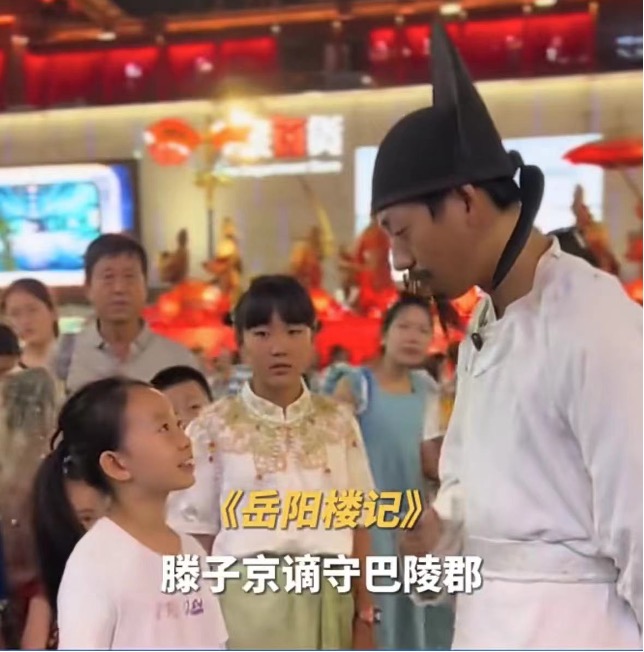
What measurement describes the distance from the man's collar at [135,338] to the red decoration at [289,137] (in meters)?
0.52

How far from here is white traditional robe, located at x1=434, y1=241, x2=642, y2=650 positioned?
0.61 metres

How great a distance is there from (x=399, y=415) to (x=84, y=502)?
48cm

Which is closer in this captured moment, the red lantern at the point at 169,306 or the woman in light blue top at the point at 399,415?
the woman in light blue top at the point at 399,415

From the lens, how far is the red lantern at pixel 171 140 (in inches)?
63.9

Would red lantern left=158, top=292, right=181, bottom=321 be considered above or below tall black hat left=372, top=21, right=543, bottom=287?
below

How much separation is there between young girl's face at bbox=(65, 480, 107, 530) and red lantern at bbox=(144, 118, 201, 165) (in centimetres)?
84

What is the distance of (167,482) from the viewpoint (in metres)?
0.86

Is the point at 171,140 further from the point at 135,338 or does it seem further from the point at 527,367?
the point at 527,367

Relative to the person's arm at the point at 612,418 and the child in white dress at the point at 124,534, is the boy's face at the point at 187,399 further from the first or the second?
the person's arm at the point at 612,418

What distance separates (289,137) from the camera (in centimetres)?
159

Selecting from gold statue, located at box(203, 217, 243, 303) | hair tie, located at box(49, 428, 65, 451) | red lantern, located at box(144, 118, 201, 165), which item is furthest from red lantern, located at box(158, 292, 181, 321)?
hair tie, located at box(49, 428, 65, 451)

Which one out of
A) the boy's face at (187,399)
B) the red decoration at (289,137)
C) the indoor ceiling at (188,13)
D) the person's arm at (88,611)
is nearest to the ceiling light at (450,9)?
the indoor ceiling at (188,13)

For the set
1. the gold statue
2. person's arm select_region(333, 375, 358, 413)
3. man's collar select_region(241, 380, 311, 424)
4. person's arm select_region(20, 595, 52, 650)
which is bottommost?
person's arm select_region(20, 595, 52, 650)

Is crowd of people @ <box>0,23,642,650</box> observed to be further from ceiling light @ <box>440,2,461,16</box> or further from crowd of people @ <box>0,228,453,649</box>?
ceiling light @ <box>440,2,461,16</box>
